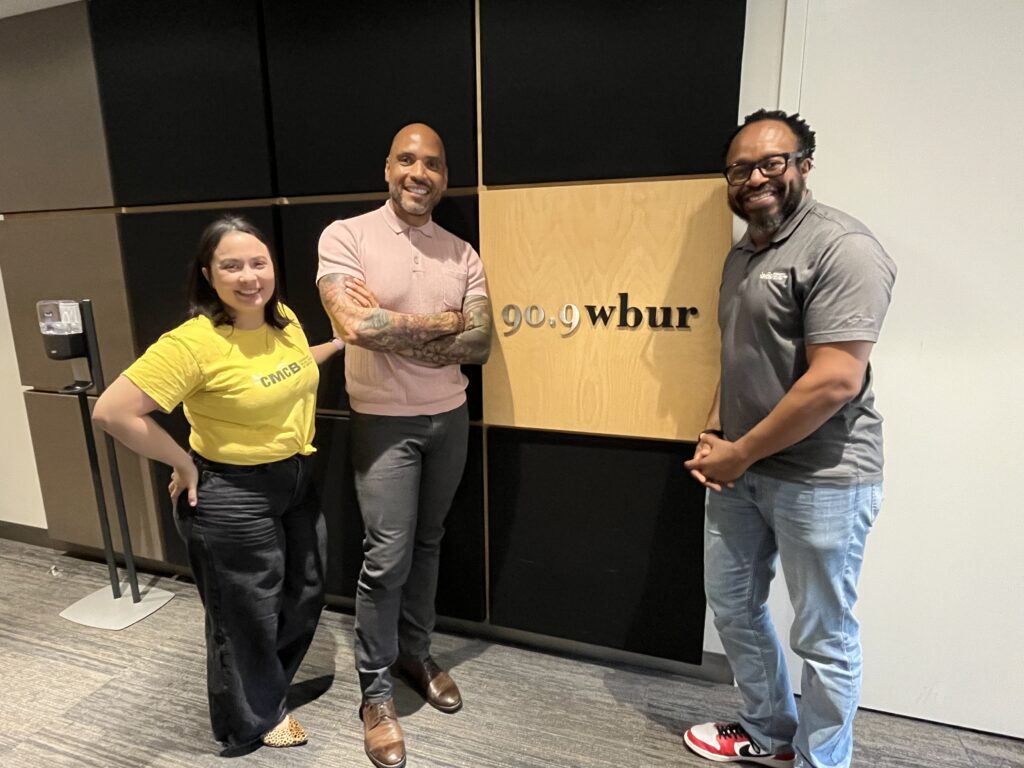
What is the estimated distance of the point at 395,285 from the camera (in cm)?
192

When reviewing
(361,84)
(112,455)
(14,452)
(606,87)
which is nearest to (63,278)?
(112,455)

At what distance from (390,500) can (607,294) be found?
3.31 feet

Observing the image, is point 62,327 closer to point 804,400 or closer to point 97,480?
point 97,480

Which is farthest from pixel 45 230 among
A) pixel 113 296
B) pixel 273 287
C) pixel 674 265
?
pixel 674 265

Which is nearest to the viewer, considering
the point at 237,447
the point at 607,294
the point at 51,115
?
the point at 237,447

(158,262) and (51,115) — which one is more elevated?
(51,115)

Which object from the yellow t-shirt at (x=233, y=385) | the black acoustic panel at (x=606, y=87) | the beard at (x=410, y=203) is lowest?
the yellow t-shirt at (x=233, y=385)

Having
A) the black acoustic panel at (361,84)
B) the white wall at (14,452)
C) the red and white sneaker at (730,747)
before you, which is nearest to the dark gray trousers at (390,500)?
the black acoustic panel at (361,84)

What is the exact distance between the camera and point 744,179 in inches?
62.3

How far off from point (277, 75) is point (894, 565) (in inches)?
112

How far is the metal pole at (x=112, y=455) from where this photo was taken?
270cm

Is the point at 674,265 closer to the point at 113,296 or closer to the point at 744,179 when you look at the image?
the point at 744,179

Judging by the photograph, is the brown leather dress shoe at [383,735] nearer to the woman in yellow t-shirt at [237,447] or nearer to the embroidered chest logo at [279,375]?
the woman in yellow t-shirt at [237,447]

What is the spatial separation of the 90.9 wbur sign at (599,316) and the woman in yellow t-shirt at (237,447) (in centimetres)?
74
